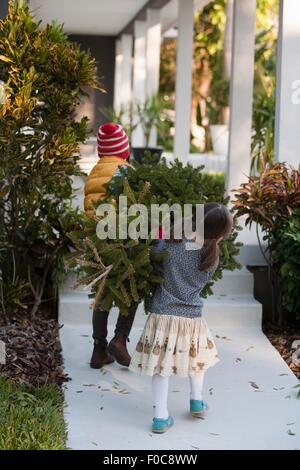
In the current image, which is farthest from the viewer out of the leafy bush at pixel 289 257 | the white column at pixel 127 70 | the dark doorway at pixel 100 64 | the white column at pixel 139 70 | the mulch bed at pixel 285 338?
the dark doorway at pixel 100 64

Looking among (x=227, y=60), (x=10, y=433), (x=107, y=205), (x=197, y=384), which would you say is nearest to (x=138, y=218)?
(x=107, y=205)

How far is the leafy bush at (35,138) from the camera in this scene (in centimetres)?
611

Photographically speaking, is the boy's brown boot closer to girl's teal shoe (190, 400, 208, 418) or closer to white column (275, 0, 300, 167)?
girl's teal shoe (190, 400, 208, 418)

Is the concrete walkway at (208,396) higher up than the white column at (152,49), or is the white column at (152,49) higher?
the white column at (152,49)

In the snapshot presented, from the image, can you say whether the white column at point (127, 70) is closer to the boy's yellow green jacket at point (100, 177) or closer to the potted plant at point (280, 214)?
the potted plant at point (280, 214)

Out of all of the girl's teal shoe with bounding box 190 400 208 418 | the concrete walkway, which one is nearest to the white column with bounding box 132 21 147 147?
the concrete walkway

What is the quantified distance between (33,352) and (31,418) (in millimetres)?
1389

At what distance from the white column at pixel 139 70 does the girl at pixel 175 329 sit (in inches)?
523

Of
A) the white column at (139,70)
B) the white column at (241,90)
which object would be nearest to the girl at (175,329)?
the white column at (241,90)

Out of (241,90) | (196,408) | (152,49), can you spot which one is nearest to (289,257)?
(196,408)

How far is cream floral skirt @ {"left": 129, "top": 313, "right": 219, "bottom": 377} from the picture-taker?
497 cm

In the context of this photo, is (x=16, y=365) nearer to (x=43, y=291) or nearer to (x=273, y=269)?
(x=43, y=291)

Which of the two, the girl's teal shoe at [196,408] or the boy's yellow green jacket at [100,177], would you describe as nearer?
the girl's teal shoe at [196,408]

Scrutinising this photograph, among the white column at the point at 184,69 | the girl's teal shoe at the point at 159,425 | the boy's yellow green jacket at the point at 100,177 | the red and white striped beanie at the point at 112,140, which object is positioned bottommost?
the girl's teal shoe at the point at 159,425
